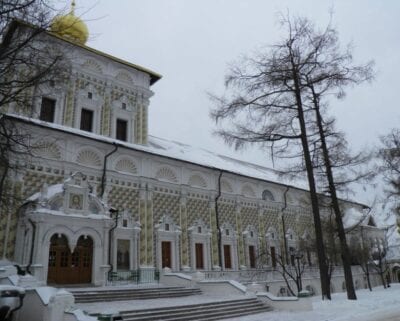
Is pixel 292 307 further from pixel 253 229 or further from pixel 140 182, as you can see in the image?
pixel 253 229

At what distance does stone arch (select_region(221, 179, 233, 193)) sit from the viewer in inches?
1008

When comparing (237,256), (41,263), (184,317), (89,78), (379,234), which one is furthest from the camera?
(379,234)

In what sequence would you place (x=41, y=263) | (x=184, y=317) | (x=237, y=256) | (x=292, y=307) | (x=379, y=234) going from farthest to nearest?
(x=379, y=234), (x=237, y=256), (x=41, y=263), (x=292, y=307), (x=184, y=317)

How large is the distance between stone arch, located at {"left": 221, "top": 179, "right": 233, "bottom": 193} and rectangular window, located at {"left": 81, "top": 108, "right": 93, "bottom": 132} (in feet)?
30.7

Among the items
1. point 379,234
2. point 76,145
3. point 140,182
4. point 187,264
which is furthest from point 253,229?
point 379,234

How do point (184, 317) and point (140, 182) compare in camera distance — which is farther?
point (140, 182)

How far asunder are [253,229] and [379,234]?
71.1ft

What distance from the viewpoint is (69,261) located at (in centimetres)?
1659

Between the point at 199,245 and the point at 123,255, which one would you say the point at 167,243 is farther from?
the point at 123,255

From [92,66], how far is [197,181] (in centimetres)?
940

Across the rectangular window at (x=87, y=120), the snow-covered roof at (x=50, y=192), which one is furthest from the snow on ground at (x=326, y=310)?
the rectangular window at (x=87, y=120)

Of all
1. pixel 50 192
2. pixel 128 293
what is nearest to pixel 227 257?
pixel 128 293

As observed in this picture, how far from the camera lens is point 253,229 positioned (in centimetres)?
2653

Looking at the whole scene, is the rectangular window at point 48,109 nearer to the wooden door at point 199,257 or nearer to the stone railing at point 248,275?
the wooden door at point 199,257
